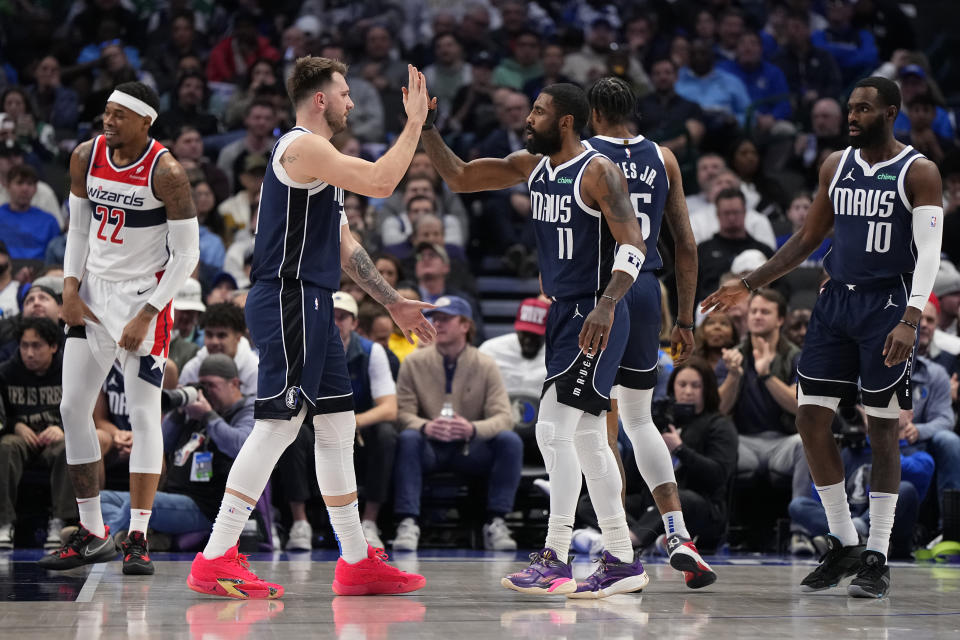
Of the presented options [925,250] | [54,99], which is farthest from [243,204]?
[925,250]

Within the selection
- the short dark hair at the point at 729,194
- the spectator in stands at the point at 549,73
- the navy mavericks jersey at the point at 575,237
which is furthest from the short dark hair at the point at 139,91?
the spectator in stands at the point at 549,73

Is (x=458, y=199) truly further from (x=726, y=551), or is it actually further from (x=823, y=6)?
(x=823, y=6)

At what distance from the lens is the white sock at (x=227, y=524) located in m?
5.46

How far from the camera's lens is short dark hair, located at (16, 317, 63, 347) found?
8.30 meters

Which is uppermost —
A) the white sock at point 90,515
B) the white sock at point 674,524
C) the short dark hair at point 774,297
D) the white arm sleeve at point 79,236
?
the white arm sleeve at point 79,236

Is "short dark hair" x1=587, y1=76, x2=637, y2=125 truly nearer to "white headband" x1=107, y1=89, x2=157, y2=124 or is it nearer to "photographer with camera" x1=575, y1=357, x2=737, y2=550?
"white headband" x1=107, y1=89, x2=157, y2=124

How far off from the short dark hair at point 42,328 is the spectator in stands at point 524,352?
3.00m

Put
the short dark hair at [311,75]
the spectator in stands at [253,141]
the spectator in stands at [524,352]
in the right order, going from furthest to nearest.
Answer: the spectator in stands at [253,141], the spectator in stands at [524,352], the short dark hair at [311,75]

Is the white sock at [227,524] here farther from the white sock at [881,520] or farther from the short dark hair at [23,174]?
the short dark hair at [23,174]

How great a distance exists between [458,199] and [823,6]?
7473 millimetres

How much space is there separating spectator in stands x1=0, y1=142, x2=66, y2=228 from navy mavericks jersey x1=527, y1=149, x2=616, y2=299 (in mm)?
6803

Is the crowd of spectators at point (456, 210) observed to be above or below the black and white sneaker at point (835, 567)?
above

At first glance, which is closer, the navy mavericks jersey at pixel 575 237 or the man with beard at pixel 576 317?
the man with beard at pixel 576 317

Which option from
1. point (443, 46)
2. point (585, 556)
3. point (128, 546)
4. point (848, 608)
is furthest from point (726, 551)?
point (443, 46)
